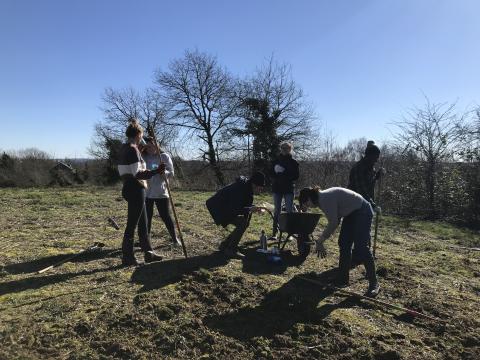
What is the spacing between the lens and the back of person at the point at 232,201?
6199 millimetres

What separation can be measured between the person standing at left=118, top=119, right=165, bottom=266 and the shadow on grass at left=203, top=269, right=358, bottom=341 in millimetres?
1975

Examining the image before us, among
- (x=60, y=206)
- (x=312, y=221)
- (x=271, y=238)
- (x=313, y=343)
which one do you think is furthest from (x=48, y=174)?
(x=313, y=343)

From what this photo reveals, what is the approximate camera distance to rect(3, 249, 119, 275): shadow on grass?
5548 mm

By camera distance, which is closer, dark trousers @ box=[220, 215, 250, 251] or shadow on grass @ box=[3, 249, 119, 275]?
shadow on grass @ box=[3, 249, 119, 275]

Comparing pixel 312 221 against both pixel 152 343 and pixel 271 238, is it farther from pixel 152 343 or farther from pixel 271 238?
pixel 152 343

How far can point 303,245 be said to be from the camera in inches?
250

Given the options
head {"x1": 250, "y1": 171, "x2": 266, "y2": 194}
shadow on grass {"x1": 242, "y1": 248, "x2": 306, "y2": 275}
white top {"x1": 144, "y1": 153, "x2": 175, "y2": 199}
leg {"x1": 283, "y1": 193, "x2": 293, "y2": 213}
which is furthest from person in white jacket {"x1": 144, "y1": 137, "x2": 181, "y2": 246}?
leg {"x1": 283, "y1": 193, "x2": 293, "y2": 213}

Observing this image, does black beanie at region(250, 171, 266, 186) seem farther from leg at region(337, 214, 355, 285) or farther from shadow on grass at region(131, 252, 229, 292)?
leg at region(337, 214, 355, 285)

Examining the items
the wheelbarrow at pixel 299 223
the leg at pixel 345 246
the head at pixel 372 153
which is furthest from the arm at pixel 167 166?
the head at pixel 372 153

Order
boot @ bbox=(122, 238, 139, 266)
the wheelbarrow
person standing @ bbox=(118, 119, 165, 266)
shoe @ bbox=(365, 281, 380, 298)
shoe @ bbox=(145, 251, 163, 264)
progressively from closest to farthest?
shoe @ bbox=(365, 281, 380, 298) < person standing @ bbox=(118, 119, 165, 266) < boot @ bbox=(122, 238, 139, 266) < shoe @ bbox=(145, 251, 163, 264) < the wheelbarrow

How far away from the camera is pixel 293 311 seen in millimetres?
4395

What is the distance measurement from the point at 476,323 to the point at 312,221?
2.33 m

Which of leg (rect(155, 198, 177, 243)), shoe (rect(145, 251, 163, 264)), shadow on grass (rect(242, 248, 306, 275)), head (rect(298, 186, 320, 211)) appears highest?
head (rect(298, 186, 320, 211))

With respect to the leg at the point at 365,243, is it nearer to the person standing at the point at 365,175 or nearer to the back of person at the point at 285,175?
the person standing at the point at 365,175
